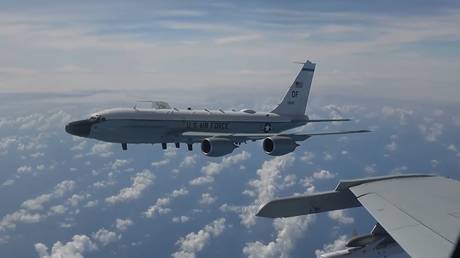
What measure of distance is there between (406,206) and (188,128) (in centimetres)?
3036

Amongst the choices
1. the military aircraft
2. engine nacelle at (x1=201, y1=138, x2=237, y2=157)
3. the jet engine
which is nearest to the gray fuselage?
the military aircraft

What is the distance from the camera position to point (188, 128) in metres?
38.2

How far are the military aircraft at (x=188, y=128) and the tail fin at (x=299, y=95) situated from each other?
2.87 m

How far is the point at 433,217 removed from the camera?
26.4 ft

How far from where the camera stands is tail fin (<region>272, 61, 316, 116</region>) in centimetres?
4588

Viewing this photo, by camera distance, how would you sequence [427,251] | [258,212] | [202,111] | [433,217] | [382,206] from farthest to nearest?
[202,111] → [258,212] → [382,206] → [433,217] → [427,251]

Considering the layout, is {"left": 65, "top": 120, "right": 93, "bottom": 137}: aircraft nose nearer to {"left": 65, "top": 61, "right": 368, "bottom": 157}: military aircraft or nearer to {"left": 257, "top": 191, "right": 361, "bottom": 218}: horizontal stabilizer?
{"left": 65, "top": 61, "right": 368, "bottom": 157}: military aircraft

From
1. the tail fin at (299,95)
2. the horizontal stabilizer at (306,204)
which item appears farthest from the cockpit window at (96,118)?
the horizontal stabilizer at (306,204)

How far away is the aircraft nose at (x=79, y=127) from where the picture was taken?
34.2 meters

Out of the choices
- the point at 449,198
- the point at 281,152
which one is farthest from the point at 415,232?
the point at 281,152

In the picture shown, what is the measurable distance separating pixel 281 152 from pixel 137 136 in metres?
12.3

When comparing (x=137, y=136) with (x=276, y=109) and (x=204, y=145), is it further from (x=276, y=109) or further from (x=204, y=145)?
(x=276, y=109)

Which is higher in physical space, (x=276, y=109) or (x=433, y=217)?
(x=433, y=217)

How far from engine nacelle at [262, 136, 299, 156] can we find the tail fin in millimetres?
10593
